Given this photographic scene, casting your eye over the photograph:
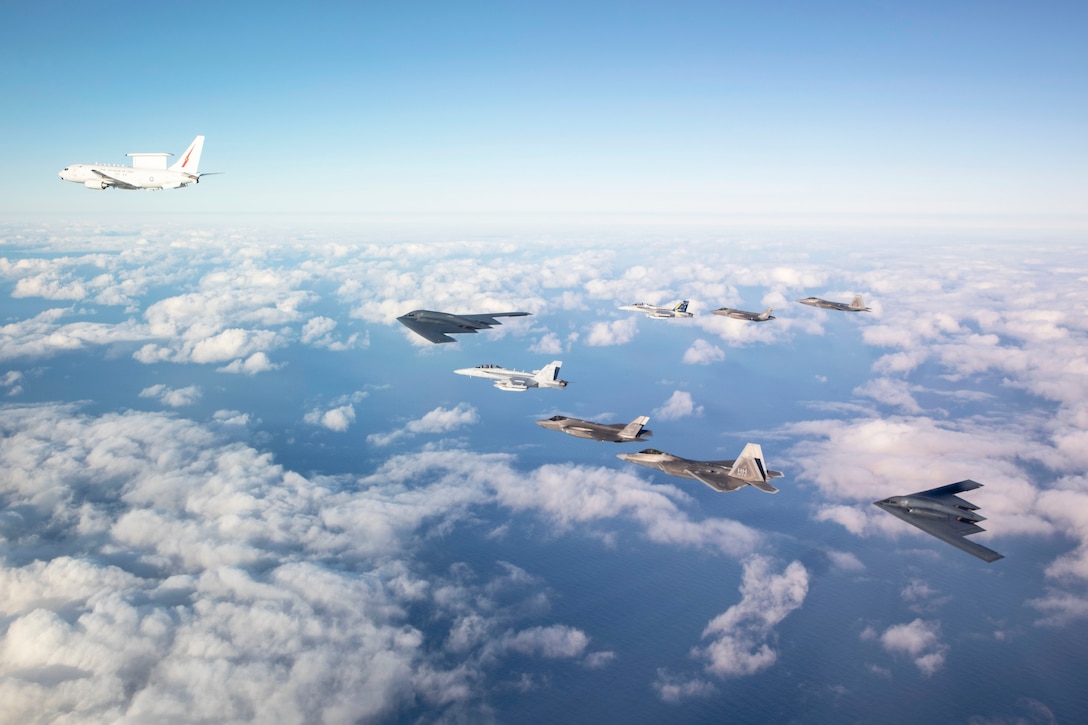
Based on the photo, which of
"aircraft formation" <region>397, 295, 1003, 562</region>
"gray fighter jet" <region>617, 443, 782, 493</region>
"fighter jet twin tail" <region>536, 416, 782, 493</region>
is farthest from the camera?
"fighter jet twin tail" <region>536, 416, 782, 493</region>

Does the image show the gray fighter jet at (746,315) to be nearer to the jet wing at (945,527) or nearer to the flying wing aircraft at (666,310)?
the flying wing aircraft at (666,310)

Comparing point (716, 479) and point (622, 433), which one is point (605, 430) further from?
point (716, 479)

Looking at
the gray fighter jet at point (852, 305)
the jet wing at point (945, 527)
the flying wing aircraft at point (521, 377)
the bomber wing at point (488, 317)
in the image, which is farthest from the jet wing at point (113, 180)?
the gray fighter jet at point (852, 305)

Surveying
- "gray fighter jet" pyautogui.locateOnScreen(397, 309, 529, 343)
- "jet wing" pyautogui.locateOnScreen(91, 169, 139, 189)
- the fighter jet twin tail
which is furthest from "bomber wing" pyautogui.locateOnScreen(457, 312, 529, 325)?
"jet wing" pyautogui.locateOnScreen(91, 169, 139, 189)

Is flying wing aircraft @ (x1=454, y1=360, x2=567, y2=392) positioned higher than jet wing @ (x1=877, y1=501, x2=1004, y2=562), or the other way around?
flying wing aircraft @ (x1=454, y1=360, x2=567, y2=392)

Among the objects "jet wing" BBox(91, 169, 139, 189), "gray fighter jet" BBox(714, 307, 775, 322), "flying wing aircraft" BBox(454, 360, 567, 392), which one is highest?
"jet wing" BBox(91, 169, 139, 189)

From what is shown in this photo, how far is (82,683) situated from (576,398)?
131 metres

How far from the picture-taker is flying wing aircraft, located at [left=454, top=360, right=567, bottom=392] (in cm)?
3916

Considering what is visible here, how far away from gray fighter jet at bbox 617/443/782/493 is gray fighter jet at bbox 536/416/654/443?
3.05 metres

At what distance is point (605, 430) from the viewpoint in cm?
3509

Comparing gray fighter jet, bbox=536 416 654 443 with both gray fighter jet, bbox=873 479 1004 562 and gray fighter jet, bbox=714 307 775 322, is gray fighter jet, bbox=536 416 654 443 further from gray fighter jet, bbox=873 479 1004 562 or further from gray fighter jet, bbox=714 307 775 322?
gray fighter jet, bbox=714 307 775 322

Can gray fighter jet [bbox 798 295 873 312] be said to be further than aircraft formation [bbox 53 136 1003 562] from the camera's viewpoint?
Yes

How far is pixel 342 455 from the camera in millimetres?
173750

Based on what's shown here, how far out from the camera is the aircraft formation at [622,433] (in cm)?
2461
